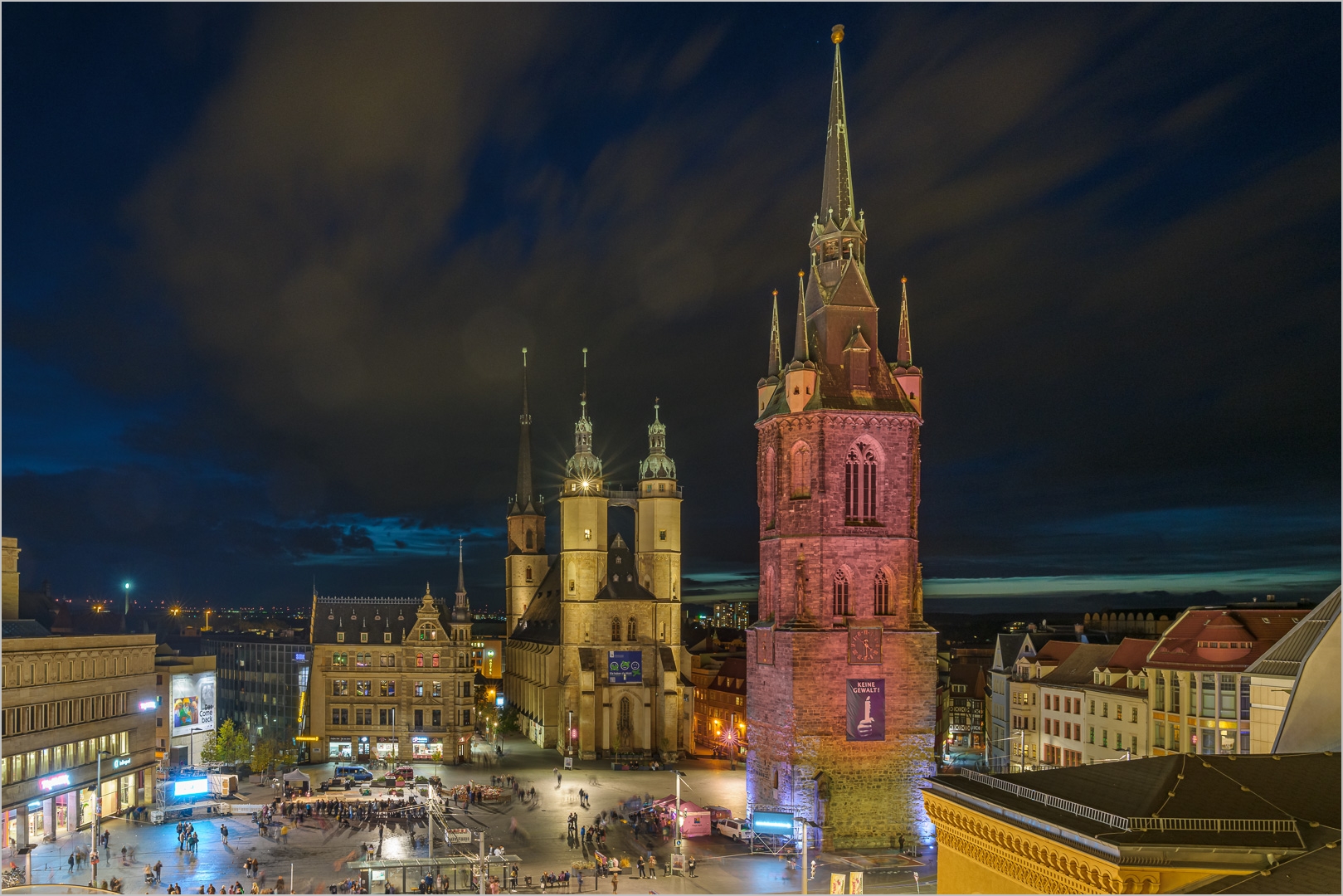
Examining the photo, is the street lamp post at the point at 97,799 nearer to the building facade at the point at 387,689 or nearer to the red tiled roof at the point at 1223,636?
the building facade at the point at 387,689

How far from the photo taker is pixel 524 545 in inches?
4599

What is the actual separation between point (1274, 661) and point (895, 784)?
20.4 meters

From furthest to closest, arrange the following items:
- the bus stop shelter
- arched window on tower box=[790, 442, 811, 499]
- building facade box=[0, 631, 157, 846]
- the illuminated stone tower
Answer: the illuminated stone tower < arched window on tower box=[790, 442, 811, 499] < building facade box=[0, 631, 157, 846] < the bus stop shelter

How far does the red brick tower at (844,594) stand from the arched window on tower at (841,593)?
2.6 inches

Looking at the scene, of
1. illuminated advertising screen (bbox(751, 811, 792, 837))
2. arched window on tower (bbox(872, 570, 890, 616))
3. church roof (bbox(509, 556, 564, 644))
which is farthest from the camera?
church roof (bbox(509, 556, 564, 644))

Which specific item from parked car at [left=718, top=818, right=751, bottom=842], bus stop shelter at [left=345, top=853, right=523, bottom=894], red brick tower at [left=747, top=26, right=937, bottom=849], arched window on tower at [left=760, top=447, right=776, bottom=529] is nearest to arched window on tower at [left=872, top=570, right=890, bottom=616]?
red brick tower at [left=747, top=26, right=937, bottom=849]

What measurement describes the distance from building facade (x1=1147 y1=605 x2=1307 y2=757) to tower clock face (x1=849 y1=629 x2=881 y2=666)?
15.3m

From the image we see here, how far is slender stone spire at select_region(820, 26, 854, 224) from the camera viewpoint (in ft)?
188

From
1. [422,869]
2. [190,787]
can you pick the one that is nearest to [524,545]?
[190,787]

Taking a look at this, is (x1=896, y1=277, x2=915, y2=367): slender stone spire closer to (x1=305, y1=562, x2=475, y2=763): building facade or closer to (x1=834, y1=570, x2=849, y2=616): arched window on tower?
(x1=834, y1=570, x2=849, y2=616): arched window on tower

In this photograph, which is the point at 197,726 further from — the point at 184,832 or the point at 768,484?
the point at 768,484

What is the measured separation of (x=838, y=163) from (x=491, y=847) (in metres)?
38.9

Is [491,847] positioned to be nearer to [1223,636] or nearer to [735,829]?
[735,829]

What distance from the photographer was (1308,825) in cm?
1761
